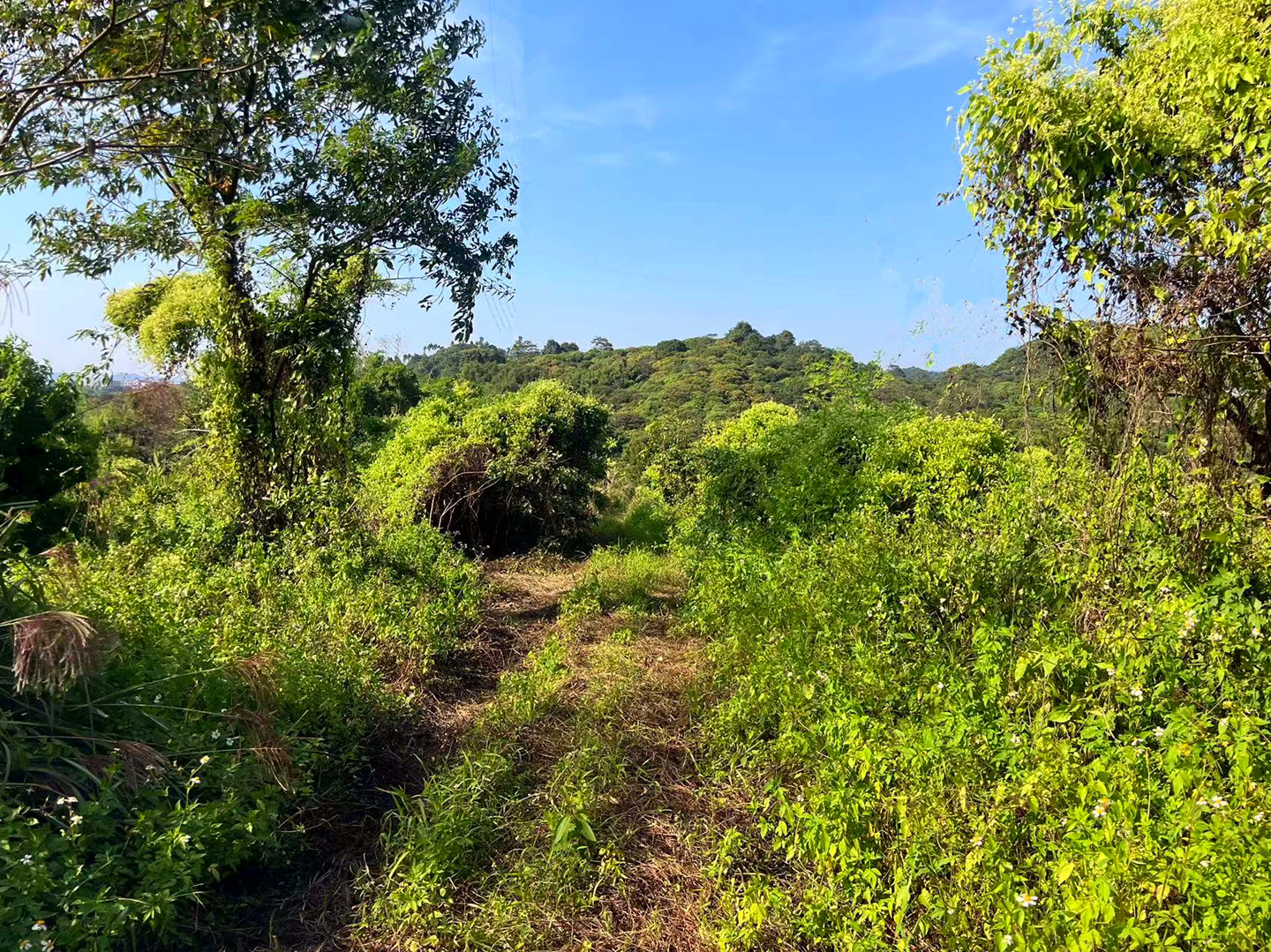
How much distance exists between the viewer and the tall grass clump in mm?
1890

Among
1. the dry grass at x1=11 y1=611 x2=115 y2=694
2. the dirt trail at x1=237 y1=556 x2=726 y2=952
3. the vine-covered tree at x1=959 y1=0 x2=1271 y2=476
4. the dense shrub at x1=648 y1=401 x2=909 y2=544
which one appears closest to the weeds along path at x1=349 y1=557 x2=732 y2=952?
the dirt trail at x1=237 y1=556 x2=726 y2=952

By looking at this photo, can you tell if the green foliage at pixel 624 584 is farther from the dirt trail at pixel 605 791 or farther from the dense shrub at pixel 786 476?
the dense shrub at pixel 786 476

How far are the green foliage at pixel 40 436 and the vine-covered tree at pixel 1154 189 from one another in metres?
6.81

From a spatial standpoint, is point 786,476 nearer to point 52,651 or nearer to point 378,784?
point 378,784

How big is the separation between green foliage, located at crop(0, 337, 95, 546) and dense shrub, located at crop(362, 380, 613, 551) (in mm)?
2633

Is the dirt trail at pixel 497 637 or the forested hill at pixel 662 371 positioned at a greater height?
the forested hill at pixel 662 371

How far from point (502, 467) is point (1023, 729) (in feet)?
22.4

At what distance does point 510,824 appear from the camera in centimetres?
299

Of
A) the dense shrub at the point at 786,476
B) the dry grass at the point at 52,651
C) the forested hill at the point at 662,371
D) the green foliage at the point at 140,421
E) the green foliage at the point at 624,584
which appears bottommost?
the green foliage at the point at 624,584

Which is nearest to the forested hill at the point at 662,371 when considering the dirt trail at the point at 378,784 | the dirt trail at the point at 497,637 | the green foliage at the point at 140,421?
the green foliage at the point at 140,421

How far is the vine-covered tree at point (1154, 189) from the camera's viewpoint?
110 inches

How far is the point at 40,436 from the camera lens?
6.24 m

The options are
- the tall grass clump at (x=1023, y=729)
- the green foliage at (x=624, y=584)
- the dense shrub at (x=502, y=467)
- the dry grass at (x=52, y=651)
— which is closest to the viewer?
the tall grass clump at (x=1023, y=729)

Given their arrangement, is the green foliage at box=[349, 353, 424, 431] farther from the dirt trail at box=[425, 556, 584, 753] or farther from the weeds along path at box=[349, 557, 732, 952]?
the weeds along path at box=[349, 557, 732, 952]
